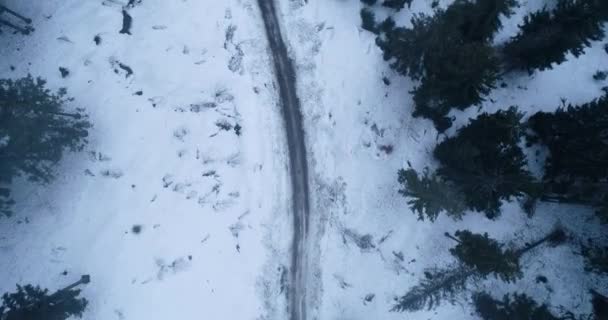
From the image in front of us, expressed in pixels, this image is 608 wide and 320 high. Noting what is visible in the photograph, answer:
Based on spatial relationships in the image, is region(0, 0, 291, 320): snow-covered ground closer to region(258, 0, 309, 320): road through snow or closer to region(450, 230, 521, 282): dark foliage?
region(258, 0, 309, 320): road through snow

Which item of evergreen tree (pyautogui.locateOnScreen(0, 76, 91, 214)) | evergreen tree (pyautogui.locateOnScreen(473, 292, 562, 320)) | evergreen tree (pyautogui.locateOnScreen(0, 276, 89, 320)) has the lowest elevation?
evergreen tree (pyautogui.locateOnScreen(473, 292, 562, 320))

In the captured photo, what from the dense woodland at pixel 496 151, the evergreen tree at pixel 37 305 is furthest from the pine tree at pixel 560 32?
the evergreen tree at pixel 37 305

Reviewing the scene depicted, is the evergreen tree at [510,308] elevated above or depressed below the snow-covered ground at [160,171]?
below

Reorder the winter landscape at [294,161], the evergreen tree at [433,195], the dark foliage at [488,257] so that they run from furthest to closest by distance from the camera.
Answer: the winter landscape at [294,161] → the evergreen tree at [433,195] → the dark foliage at [488,257]

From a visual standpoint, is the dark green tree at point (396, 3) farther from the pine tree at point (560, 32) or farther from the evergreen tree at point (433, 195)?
the evergreen tree at point (433, 195)

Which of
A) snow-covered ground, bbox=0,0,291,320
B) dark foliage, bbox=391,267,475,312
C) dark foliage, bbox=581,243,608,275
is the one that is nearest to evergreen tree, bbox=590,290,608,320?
dark foliage, bbox=581,243,608,275

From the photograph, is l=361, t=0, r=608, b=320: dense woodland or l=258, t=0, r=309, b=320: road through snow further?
l=258, t=0, r=309, b=320: road through snow
